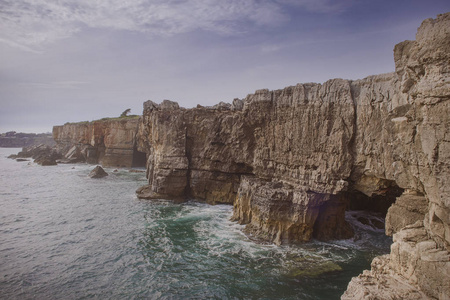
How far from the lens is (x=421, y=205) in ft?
33.4

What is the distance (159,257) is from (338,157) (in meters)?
13.5

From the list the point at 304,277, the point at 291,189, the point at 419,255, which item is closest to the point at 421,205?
the point at 419,255

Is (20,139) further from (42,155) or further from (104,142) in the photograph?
(104,142)

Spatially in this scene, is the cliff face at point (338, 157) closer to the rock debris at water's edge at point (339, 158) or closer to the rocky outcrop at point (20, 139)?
the rock debris at water's edge at point (339, 158)

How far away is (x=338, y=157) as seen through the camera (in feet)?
59.4

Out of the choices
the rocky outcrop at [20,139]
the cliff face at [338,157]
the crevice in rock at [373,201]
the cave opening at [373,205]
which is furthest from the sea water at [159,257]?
the rocky outcrop at [20,139]

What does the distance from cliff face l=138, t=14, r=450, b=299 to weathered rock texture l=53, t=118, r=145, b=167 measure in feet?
82.6

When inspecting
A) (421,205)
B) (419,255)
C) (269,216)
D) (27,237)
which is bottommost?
(27,237)

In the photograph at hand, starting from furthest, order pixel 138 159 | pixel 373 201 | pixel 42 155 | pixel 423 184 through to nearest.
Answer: pixel 42 155, pixel 138 159, pixel 373 201, pixel 423 184

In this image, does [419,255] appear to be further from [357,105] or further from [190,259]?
[190,259]

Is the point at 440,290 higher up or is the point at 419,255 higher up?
the point at 419,255

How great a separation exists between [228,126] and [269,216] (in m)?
11.6

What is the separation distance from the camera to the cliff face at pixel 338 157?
7.71 meters

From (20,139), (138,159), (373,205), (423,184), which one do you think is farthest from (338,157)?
(20,139)
